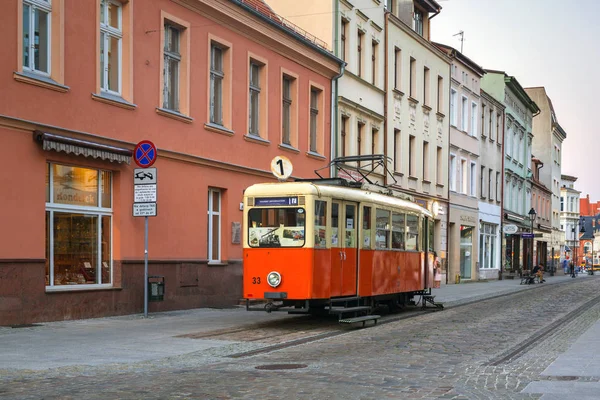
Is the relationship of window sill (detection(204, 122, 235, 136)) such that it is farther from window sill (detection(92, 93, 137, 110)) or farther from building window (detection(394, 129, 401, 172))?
building window (detection(394, 129, 401, 172))

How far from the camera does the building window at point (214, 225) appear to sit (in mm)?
22406

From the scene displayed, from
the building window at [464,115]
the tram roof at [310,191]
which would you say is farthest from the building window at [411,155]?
the tram roof at [310,191]

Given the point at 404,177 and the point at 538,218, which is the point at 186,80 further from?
the point at 538,218

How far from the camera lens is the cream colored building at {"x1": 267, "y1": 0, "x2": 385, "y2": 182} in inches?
1183

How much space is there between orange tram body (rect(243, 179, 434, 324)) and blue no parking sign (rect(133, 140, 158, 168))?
2197mm

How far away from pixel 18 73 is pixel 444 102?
3035cm

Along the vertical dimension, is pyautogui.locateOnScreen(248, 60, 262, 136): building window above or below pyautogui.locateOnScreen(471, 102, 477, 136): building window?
below

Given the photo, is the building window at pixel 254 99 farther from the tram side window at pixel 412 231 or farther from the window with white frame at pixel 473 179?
the window with white frame at pixel 473 179

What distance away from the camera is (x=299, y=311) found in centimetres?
1703

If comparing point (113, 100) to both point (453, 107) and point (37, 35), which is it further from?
point (453, 107)

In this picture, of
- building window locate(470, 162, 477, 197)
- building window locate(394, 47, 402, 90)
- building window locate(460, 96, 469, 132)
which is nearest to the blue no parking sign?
building window locate(394, 47, 402, 90)

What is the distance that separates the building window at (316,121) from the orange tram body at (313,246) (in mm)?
9834

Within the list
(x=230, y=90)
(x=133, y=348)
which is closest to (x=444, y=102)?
(x=230, y=90)

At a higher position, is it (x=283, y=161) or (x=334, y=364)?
(x=283, y=161)
